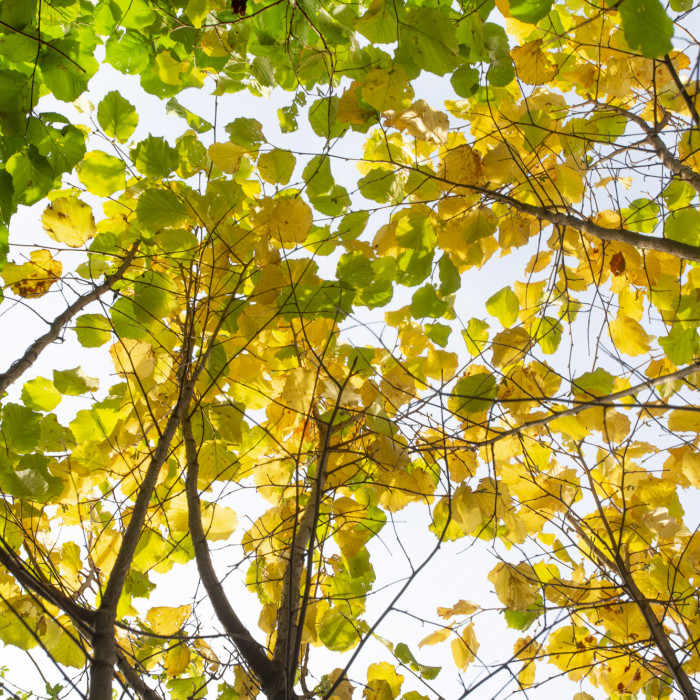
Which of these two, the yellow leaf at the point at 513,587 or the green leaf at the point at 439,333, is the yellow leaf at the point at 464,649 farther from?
the green leaf at the point at 439,333

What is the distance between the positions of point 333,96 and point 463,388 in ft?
3.20

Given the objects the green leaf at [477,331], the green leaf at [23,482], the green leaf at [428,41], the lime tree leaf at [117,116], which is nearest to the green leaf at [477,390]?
the green leaf at [477,331]

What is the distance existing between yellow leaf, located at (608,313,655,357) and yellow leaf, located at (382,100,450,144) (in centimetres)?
80

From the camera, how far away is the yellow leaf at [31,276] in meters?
1.44

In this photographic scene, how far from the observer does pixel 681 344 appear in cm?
131

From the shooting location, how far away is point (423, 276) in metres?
1.50

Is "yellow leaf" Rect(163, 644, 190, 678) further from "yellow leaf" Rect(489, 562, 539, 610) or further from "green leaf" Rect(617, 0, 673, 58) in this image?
"green leaf" Rect(617, 0, 673, 58)

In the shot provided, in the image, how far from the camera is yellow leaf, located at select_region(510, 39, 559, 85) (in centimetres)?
145

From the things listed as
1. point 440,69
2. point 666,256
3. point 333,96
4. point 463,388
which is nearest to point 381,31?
point 440,69

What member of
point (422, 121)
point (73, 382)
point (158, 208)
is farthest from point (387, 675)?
point (422, 121)

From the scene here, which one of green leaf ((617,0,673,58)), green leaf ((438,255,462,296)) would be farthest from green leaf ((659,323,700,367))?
green leaf ((617,0,673,58))

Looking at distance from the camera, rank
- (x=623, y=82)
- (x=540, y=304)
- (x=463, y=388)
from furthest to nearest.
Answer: (x=540, y=304)
(x=623, y=82)
(x=463, y=388)

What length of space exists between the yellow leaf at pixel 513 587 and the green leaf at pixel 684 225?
103cm

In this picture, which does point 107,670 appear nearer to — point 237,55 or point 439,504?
point 439,504
